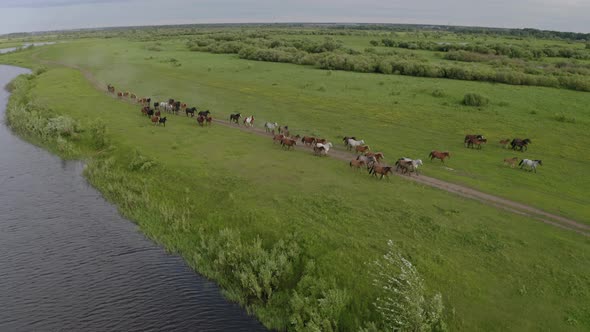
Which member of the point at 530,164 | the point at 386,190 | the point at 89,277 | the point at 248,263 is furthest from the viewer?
the point at 530,164

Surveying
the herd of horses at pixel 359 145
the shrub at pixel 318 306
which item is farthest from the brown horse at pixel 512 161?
the shrub at pixel 318 306

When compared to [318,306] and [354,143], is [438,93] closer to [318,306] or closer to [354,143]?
[354,143]

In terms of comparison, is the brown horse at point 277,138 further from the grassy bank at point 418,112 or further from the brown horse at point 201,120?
the brown horse at point 201,120

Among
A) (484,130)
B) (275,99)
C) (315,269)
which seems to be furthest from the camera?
(275,99)

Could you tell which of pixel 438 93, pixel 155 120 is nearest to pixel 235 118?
pixel 155 120

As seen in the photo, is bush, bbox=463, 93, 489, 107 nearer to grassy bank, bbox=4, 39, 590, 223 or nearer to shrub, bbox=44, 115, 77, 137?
grassy bank, bbox=4, 39, 590, 223

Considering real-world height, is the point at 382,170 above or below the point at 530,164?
above

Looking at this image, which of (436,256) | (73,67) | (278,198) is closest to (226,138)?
(278,198)

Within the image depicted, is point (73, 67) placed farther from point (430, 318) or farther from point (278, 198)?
point (430, 318)
